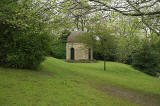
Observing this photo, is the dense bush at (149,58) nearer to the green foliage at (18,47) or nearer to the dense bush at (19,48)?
the green foliage at (18,47)

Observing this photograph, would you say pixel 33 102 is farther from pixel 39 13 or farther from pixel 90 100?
pixel 39 13

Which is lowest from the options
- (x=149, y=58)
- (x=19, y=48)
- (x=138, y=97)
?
(x=138, y=97)

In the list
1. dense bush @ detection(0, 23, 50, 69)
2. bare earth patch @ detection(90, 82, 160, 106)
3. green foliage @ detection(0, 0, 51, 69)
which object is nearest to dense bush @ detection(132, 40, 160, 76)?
bare earth patch @ detection(90, 82, 160, 106)

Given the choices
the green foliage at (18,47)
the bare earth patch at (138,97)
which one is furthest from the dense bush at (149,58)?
the green foliage at (18,47)

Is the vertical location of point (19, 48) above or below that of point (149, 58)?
above

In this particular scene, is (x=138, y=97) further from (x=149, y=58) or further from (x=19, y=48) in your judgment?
(x=149, y=58)

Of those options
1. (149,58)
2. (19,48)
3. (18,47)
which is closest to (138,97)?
(19,48)

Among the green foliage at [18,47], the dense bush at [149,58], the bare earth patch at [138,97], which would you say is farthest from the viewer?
the dense bush at [149,58]

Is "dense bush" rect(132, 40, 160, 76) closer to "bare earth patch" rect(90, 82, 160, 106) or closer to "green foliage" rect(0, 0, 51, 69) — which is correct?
"bare earth patch" rect(90, 82, 160, 106)

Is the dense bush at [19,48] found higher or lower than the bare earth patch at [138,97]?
higher

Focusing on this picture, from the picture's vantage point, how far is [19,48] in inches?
420

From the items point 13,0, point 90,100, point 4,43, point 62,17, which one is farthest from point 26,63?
point 90,100

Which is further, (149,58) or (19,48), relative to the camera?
(149,58)

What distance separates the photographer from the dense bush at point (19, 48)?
10391mm
